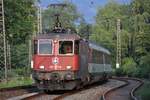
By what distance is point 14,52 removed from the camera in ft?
227

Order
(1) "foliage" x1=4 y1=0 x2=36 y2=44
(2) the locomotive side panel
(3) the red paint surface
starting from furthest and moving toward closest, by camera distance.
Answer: (1) "foliage" x1=4 y1=0 x2=36 y2=44
(2) the locomotive side panel
(3) the red paint surface

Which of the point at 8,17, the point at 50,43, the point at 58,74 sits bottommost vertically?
the point at 58,74

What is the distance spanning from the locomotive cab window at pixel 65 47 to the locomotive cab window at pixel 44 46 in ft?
1.90

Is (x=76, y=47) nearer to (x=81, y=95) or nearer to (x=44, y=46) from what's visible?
(x=44, y=46)

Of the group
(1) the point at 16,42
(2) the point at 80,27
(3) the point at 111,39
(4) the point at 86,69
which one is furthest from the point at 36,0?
(2) the point at 80,27

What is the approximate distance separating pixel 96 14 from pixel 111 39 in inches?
473

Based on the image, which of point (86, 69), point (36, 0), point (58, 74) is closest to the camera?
point (58, 74)

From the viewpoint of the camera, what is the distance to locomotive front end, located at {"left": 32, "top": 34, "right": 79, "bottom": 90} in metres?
26.2

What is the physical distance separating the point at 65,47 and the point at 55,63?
3.71ft

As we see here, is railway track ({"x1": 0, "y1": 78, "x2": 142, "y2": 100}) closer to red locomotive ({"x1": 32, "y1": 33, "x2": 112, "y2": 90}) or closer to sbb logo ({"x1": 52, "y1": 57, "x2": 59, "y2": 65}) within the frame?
red locomotive ({"x1": 32, "y1": 33, "x2": 112, "y2": 90})

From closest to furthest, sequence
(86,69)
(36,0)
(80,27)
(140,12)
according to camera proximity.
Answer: (86,69)
(36,0)
(140,12)
(80,27)

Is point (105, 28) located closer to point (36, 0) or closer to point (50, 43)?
point (36, 0)

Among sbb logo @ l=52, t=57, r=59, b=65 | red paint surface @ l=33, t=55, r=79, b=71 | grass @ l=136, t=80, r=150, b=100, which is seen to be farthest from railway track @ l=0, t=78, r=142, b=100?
sbb logo @ l=52, t=57, r=59, b=65

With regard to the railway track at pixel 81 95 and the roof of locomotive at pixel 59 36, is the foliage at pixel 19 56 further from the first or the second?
the roof of locomotive at pixel 59 36
